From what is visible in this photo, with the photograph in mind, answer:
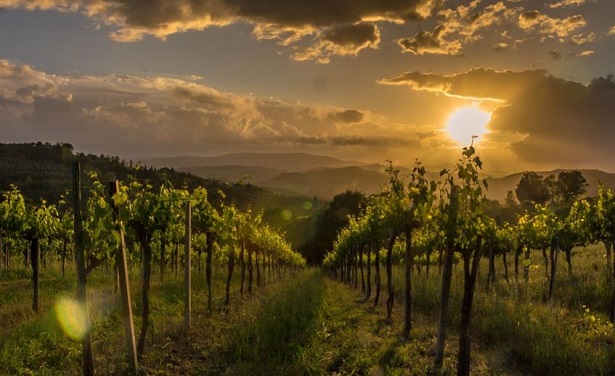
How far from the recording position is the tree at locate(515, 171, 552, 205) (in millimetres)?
131375

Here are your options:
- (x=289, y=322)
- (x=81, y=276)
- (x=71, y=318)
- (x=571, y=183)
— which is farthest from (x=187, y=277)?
(x=571, y=183)

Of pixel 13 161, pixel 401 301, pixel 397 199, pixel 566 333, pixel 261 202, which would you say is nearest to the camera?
pixel 566 333

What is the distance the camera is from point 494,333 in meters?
12.4

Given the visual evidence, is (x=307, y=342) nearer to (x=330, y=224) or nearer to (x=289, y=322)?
(x=289, y=322)

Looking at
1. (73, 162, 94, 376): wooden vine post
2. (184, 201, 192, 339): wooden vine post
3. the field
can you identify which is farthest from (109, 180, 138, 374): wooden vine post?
(184, 201, 192, 339): wooden vine post

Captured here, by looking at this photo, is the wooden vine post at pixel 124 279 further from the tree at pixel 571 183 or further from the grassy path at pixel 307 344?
the tree at pixel 571 183

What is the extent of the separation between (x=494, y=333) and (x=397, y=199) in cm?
452

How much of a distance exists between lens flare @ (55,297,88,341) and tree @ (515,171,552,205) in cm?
13236

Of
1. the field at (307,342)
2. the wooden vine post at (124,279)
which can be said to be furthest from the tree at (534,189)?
the wooden vine post at (124,279)

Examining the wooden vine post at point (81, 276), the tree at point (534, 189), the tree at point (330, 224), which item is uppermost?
the wooden vine post at point (81, 276)

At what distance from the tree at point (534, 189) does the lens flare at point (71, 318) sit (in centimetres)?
13236

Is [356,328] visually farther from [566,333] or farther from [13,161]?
[13,161]

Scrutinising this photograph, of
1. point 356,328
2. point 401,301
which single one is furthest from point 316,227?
point 356,328

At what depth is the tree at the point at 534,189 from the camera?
13138 centimetres
